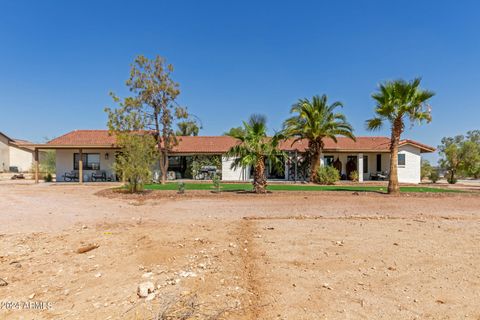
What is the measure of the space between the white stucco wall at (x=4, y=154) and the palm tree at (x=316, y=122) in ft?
146

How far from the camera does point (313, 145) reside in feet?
74.8

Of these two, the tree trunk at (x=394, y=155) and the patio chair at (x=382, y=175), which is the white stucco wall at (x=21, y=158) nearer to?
the patio chair at (x=382, y=175)

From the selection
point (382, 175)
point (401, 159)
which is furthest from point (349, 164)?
point (401, 159)

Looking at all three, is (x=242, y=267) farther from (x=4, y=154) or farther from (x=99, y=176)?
(x=4, y=154)

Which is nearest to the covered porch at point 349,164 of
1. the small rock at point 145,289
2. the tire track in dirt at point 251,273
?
the tire track in dirt at point 251,273

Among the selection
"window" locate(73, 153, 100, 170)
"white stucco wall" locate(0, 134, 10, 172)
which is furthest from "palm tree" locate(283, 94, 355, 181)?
"white stucco wall" locate(0, 134, 10, 172)

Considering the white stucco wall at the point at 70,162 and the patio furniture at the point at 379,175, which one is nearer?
the white stucco wall at the point at 70,162

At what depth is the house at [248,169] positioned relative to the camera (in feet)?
84.3

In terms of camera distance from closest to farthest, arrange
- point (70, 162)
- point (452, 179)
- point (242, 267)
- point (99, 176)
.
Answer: point (242, 267) → point (99, 176) → point (70, 162) → point (452, 179)

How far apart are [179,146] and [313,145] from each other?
40.6ft

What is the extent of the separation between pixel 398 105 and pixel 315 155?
8257 mm

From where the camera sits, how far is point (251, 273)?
450 centimetres

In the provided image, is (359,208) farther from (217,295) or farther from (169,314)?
(169,314)

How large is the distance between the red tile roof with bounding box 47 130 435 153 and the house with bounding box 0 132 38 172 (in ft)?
71.6
